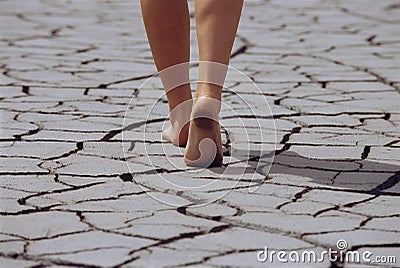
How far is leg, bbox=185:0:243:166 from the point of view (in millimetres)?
2668

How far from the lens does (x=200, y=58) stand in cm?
274

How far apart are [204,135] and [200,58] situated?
0.72 ft

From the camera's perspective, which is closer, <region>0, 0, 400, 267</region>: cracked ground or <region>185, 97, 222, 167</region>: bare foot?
<region>0, 0, 400, 267</region>: cracked ground

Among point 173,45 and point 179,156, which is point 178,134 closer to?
Answer: point 179,156

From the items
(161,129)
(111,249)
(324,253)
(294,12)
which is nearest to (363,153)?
(161,129)

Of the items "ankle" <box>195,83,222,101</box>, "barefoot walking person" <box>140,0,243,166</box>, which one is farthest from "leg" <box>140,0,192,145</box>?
"ankle" <box>195,83,222,101</box>

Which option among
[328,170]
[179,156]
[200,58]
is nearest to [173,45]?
[200,58]

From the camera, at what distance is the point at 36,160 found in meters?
2.86

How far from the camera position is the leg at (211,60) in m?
2.67

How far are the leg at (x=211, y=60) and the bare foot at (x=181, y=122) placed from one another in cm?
22

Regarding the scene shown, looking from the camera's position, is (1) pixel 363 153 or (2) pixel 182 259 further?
(1) pixel 363 153

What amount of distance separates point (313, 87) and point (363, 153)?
1.11 meters

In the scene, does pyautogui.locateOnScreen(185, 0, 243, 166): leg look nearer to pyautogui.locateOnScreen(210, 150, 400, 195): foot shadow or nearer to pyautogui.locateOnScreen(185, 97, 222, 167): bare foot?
pyautogui.locateOnScreen(185, 97, 222, 167): bare foot

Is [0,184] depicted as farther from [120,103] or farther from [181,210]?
[120,103]
